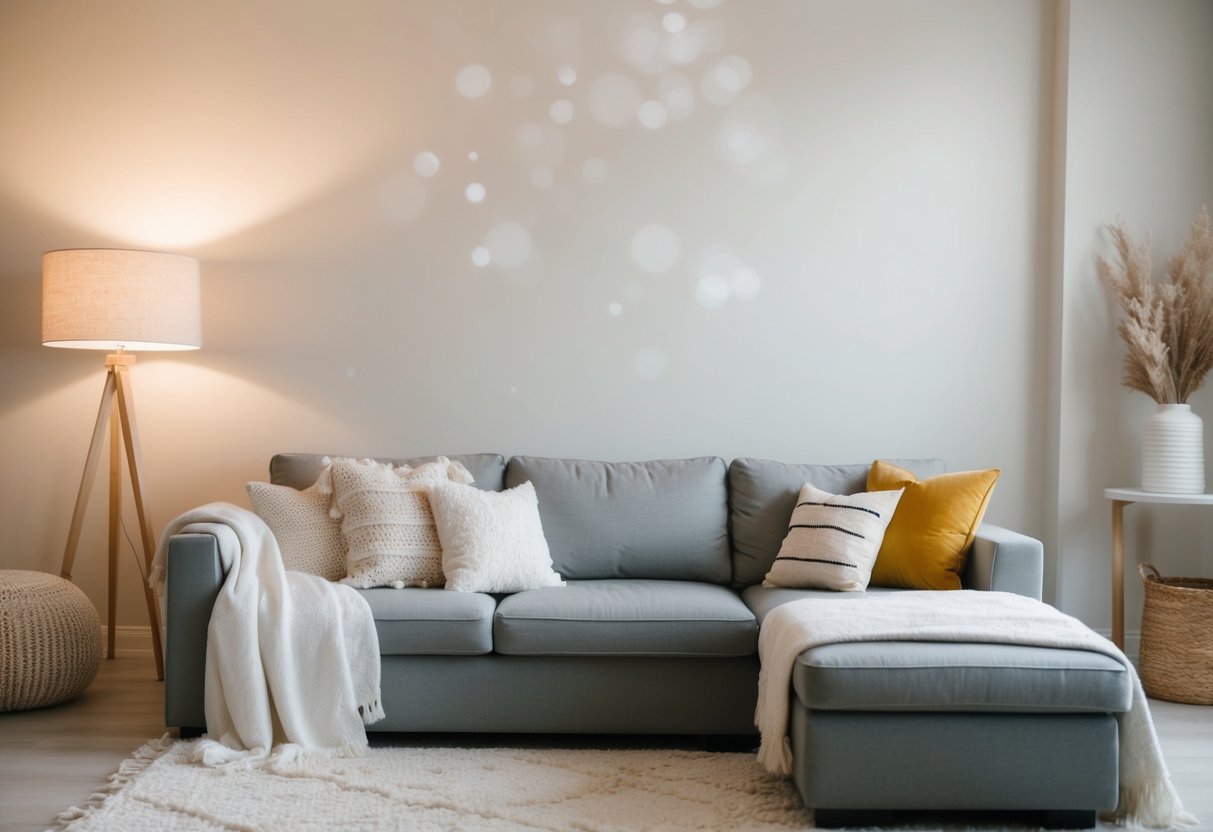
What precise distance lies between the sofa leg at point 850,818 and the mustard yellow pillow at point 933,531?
0.97 m

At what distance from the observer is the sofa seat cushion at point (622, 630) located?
306 centimetres

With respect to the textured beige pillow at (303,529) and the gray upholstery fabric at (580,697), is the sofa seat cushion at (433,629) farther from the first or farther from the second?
the textured beige pillow at (303,529)

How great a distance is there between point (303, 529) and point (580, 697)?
111 cm

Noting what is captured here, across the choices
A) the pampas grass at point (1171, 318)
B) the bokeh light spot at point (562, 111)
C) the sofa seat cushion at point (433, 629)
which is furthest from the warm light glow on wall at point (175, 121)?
the pampas grass at point (1171, 318)

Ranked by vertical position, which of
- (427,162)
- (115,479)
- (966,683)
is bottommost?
(966,683)

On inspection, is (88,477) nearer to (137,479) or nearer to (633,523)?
(137,479)

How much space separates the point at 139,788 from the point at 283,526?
1002 mm

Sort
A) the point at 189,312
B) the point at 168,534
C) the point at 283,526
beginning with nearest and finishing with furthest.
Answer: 1. the point at 168,534
2. the point at 283,526
3. the point at 189,312

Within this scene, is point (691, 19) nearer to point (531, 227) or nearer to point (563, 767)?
point (531, 227)

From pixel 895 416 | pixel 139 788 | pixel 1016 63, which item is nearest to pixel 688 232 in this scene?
pixel 895 416

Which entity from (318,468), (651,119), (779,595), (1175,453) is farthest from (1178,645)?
(318,468)

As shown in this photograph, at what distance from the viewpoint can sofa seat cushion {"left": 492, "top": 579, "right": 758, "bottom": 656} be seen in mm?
3064

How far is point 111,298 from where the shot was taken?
367 centimetres

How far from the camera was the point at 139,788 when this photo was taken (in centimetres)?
270
